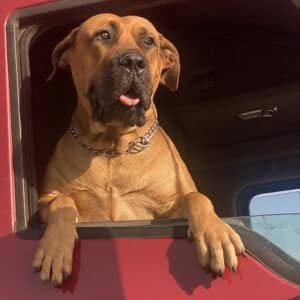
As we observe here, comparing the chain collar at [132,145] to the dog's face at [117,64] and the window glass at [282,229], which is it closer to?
the dog's face at [117,64]

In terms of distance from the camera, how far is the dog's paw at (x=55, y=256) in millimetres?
1579

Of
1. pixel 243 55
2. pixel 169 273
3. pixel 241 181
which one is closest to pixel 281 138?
pixel 241 181

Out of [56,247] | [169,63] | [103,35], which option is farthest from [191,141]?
[56,247]

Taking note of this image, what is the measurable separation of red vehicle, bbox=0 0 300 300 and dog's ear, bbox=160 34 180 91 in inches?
4.3

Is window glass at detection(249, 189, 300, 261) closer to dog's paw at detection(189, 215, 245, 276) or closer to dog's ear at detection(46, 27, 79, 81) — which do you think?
dog's paw at detection(189, 215, 245, 276)

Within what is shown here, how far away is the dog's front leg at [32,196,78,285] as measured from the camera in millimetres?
1582

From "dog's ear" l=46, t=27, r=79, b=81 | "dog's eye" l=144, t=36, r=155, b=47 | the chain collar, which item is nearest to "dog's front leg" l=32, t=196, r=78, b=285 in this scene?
the chain collar

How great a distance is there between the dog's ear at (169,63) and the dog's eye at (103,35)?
9.0 inches

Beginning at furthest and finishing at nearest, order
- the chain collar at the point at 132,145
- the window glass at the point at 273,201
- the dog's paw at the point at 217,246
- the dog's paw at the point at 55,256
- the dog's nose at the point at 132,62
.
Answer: the window glass at the point at 273,201, the chain collar at the point at 132,145, the dog's nose at the point at 132,62, the dog's paw at the point at 55,256, the dog's paw at the point at 217,246

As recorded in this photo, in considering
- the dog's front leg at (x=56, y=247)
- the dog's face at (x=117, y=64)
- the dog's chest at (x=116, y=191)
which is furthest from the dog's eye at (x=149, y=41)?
the dog's front leg at (x=56, y=247)

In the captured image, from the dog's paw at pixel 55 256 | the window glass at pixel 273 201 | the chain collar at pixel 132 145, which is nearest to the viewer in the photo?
the dog's paw at pixel 55 256

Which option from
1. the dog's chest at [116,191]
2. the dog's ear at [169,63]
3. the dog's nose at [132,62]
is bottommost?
the dog's chest at [116,191]

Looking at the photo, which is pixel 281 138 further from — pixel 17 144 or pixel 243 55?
pixel 17 144

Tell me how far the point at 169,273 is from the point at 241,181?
6.90 feet
